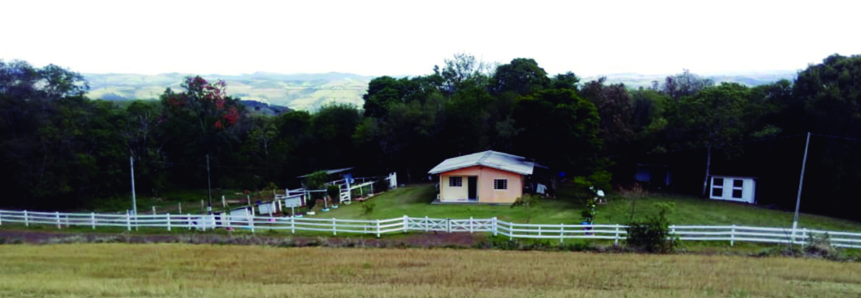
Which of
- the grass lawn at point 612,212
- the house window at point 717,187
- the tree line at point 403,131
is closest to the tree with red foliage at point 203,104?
the tree line at point 403,131

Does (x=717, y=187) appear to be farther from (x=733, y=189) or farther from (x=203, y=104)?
(x=203, y=104)

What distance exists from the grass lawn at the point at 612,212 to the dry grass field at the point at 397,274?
7692 millimetres

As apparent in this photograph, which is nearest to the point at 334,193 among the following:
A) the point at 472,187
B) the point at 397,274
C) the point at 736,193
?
the point at 472,187

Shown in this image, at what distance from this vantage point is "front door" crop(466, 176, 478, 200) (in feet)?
101

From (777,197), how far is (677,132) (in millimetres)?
6996

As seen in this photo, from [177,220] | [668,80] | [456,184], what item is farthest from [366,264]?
[668,80]

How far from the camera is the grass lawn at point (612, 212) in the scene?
78.9 feet

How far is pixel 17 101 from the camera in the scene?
31859 mm

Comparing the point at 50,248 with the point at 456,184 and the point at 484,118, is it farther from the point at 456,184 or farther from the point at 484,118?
the point at 484,118

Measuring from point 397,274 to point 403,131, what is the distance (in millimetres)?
28215

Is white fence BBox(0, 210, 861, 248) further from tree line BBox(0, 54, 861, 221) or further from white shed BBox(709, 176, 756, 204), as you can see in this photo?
white shed BBox(709, 176, 756, 204)

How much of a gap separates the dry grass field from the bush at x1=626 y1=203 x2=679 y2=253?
1141mm

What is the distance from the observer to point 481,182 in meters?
30.3

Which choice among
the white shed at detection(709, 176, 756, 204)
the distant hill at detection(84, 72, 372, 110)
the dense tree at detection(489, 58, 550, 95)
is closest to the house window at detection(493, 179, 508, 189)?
the white shed at detection(709, 176, 756, 204)
